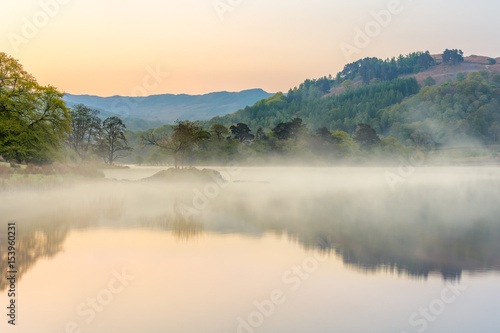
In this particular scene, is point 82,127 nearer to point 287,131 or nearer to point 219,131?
point 219,131

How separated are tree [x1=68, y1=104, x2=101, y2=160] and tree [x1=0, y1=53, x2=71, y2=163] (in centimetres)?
5996

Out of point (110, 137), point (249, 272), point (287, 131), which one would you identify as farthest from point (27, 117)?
point (287, 131)

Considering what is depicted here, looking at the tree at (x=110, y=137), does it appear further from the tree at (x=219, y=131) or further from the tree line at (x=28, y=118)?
the tree line at (x=28, y=118)

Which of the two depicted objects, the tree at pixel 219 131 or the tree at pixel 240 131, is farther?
the tree at pixel 240 131

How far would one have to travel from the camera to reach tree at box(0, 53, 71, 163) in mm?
51750

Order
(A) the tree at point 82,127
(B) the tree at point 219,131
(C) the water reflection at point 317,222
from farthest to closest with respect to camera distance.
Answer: (B) the tree at point 219,131, (A) the tree at point 82,127, (C) the water reflection at point 317,222

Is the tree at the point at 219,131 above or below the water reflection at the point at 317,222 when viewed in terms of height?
above

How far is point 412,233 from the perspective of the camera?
25.9 m

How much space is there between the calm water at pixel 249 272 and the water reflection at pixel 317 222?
123 millimetres

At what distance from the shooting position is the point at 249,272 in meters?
17.1

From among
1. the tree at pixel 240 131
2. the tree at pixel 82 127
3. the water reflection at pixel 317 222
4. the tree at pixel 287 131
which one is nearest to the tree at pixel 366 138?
the tree at pixel 287 131

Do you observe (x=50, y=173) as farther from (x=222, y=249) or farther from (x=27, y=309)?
(x=27, y=309)

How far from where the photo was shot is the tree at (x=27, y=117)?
51.8m

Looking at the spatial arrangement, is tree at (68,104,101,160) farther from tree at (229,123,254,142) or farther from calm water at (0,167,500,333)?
calm water at (0,167,500,333)
